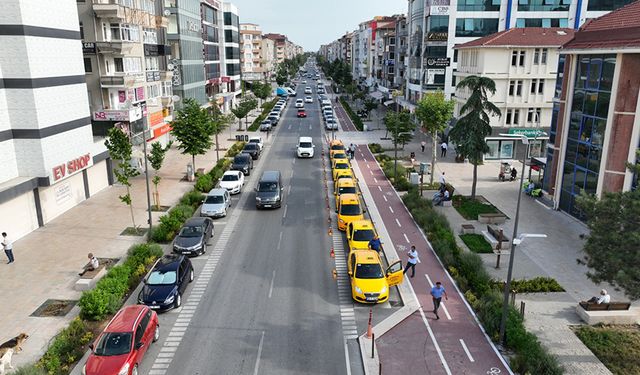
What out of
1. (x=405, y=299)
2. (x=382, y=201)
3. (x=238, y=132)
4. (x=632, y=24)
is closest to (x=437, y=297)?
(x=405, y=299)

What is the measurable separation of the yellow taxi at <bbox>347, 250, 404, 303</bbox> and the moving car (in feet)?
42.9

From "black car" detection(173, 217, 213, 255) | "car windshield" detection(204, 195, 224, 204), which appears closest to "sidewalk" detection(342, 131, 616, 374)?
"black car" detection(173, 217, 213, 255)

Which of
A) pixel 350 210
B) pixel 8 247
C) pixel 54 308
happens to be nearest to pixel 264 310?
pixel 54 308

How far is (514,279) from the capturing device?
906 inches

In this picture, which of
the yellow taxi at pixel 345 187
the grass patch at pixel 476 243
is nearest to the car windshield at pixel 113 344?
the grass patch at pixel 476 243

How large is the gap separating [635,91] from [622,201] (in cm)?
1549

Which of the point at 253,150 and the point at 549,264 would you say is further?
the point at 253,150

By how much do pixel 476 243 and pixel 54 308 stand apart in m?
22.2

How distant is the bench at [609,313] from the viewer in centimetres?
1900

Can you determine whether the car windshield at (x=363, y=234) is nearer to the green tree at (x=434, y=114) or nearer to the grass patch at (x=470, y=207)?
the grass patch at (x=470, y=207)

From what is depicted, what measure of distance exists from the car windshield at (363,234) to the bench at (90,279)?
13015 mm

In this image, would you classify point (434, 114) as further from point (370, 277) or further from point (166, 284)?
point (166, 284)

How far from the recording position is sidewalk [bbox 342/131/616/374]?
695 inches

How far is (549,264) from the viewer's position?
81.7ft
